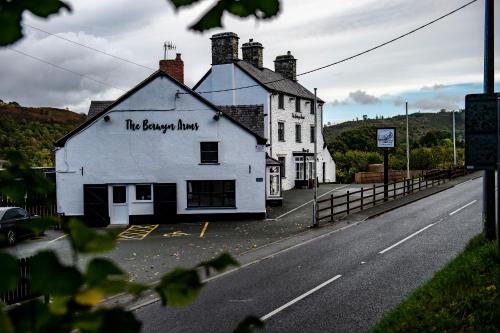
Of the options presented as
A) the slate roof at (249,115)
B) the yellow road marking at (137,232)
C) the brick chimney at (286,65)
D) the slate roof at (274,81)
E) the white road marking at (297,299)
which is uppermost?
the brick chimney at (286,65)

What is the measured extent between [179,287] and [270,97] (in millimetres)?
42149

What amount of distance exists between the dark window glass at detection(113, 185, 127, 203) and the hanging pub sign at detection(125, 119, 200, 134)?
11.4ft

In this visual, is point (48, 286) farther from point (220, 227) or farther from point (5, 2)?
point (220, 227)

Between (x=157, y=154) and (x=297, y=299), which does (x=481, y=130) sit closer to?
(x=297, y=299)

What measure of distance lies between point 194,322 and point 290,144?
36.2m

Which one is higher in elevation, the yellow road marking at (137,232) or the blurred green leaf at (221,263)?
the blurred green leaf at (221,263)

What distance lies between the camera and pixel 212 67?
44.3 m

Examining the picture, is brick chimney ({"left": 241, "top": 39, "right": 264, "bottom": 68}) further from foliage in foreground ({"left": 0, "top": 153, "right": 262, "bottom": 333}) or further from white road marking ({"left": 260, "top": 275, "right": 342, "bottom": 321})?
foliage in foreground ({"left": 0, "top": 153, "right": 262, "bottom": 333})

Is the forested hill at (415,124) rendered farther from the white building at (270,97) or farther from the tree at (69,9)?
the tree at (69,9)

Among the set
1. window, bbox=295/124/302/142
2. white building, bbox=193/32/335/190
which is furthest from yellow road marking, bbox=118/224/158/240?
window, bbox=295/124/302/142

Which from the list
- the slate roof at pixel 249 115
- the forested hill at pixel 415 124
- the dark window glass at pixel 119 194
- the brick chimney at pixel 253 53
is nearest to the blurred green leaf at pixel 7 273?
the dark window glass at pixel 119 194

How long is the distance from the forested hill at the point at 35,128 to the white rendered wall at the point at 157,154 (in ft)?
→ 46.3

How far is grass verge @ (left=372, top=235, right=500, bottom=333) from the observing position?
7.97m

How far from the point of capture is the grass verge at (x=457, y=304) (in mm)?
7969
